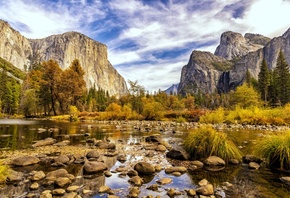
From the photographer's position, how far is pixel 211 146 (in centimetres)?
864

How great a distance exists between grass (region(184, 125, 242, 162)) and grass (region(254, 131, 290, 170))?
96 cm

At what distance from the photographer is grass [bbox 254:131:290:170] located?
7255 mm

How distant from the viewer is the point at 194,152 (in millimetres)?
8969

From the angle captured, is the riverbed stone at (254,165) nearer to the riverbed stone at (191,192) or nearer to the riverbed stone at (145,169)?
the riverbed stone at (191,192)

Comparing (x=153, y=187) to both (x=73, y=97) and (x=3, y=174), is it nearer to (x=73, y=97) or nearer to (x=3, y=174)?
(x=3, y=174)

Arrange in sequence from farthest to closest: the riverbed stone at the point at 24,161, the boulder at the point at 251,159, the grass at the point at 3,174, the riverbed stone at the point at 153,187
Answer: the boulder at the point at 251,159
the riverbed stone at the point at 24,161
the grass at the point at 3,174
the riverbed stone at the point at 153,187

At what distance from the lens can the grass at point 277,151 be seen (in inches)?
286

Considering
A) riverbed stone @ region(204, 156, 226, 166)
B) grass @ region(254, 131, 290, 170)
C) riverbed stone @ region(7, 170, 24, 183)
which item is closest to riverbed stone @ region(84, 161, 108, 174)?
riverbed stone @ region(7, 170, 24, 183)

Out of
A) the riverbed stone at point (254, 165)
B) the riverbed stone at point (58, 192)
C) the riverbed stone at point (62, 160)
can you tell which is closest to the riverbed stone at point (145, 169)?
the riverbed stone at point (58, 192)

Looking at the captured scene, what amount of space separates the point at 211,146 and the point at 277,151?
7.15ft

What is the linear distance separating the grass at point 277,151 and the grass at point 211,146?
0.96 metres

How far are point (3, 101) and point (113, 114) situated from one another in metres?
41.5

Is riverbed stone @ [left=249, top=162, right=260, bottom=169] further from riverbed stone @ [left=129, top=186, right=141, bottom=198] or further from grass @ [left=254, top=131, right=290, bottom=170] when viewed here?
riverbed stone @ [left=129, top=186, right=141, bottom=198]

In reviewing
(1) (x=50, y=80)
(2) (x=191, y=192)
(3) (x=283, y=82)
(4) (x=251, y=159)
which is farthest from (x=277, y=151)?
(3) (x=283, y=82)
